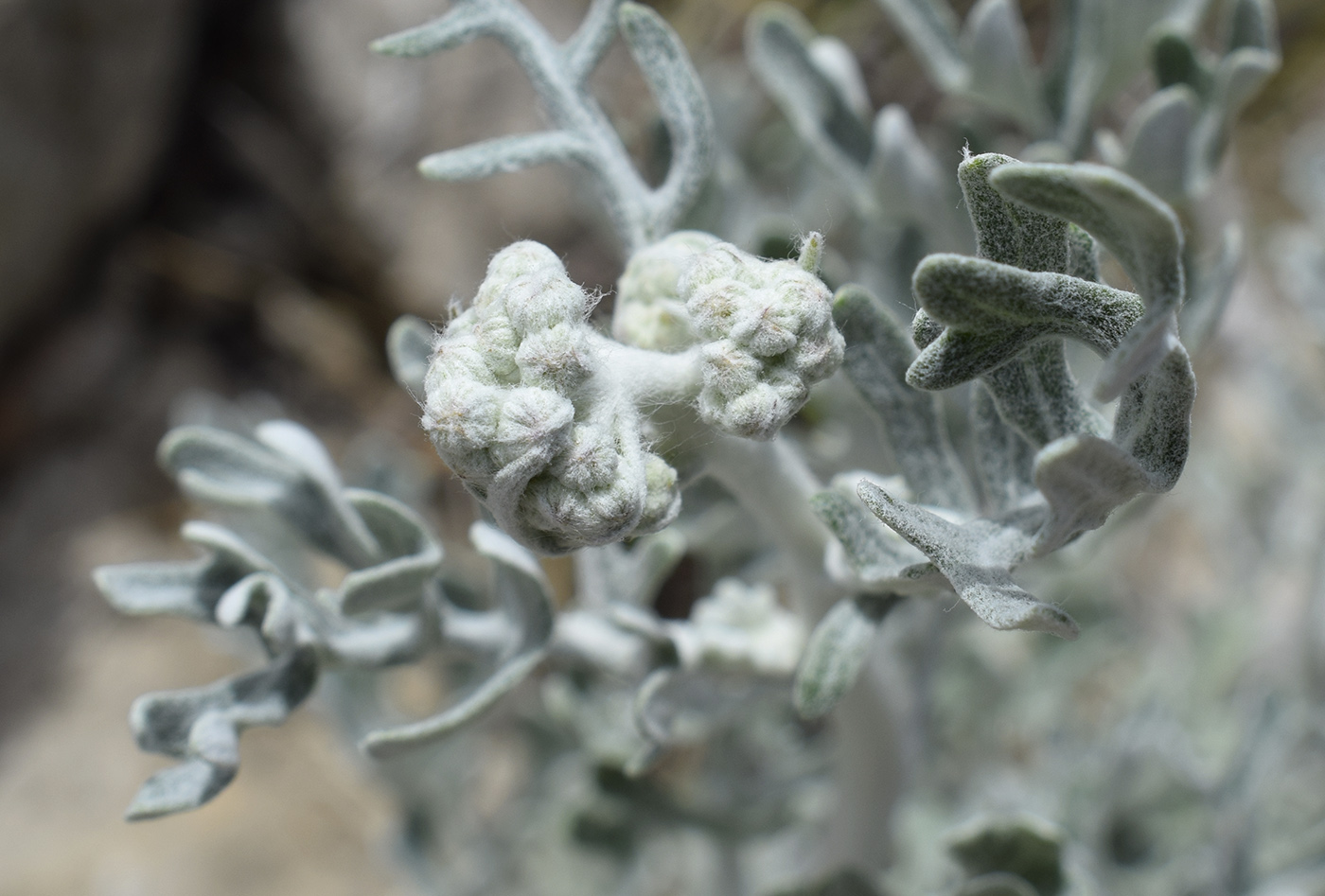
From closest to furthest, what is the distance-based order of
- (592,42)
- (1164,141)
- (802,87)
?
(592,42) < (1164,141) < (802,87)

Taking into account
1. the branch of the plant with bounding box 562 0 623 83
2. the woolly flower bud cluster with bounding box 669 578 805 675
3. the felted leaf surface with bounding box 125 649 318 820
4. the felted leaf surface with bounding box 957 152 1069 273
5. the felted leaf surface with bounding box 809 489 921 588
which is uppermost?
the branch of the plant with bounding box 562 0 623 83

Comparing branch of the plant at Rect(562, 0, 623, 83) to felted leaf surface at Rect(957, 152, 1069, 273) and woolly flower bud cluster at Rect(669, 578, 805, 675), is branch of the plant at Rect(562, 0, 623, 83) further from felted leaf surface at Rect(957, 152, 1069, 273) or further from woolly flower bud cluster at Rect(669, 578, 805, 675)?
woolly flower bud cluster at Rect(669, 578, 805, 675)

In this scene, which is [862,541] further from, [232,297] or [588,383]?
[232,297]

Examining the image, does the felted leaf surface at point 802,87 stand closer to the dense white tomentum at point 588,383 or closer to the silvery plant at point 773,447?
the silvery plant at point 773,447

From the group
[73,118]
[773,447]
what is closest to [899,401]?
[773,447]

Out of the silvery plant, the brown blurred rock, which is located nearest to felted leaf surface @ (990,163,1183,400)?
the silvery plant


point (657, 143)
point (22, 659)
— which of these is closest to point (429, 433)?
point (657, 143)

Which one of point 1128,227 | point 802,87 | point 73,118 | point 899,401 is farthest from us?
Result: point 73,118
